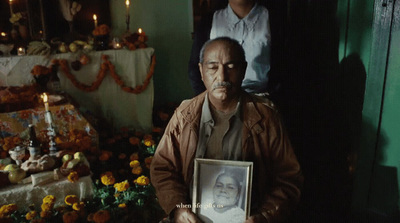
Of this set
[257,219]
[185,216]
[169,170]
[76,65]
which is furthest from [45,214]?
[76,65]

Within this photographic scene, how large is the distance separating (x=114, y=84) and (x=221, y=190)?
3.23 m

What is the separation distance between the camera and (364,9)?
217 cm

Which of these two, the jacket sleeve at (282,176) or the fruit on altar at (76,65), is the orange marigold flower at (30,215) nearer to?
the jacket sleeve at (282,176)

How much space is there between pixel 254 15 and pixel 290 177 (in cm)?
122

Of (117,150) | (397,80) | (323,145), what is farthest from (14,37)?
(397,80)

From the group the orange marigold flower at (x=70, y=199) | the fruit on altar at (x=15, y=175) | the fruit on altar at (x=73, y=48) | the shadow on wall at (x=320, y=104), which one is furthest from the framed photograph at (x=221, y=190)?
the fruit on altar at (x=73, y=48)

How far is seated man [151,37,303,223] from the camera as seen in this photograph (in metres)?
1.48

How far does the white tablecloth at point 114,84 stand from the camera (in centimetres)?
382

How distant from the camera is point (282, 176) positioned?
1.56 meters

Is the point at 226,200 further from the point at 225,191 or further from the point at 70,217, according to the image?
the point at 70,217

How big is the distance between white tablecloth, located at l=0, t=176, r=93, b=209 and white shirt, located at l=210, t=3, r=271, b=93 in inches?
59.7

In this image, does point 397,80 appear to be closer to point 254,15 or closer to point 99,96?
point 254,15

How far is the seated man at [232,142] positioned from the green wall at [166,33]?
385 centimetres

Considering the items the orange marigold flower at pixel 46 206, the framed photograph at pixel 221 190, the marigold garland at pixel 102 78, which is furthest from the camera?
the marigold garland at pixel 102 78
